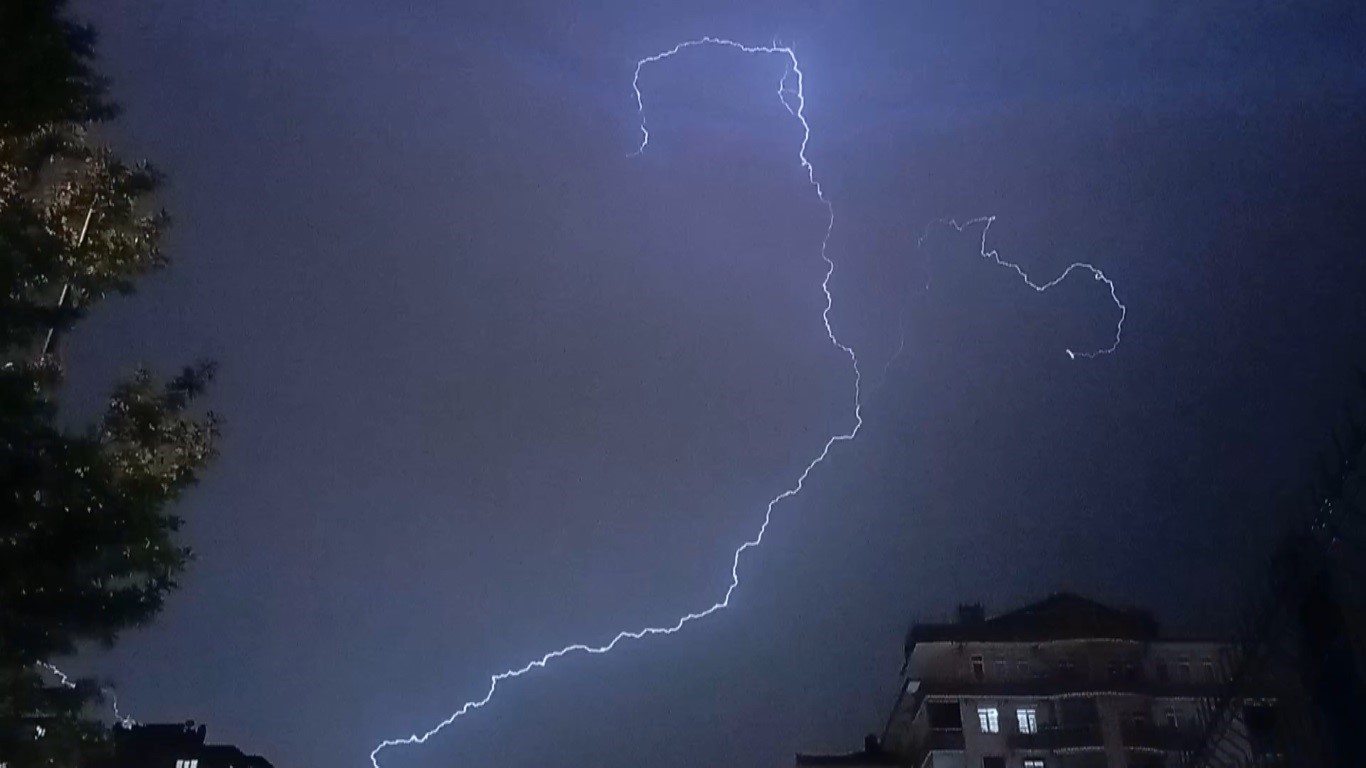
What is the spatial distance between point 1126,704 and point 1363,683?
28306mm

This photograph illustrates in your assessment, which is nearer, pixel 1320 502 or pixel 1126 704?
pixel 1320 502

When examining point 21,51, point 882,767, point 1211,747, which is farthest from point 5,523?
point 882,767

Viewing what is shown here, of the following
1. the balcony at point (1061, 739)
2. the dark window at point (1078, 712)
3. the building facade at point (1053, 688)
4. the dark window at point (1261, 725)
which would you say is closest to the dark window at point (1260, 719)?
the dark window at point (1261, 725)

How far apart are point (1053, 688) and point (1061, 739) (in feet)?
4.82

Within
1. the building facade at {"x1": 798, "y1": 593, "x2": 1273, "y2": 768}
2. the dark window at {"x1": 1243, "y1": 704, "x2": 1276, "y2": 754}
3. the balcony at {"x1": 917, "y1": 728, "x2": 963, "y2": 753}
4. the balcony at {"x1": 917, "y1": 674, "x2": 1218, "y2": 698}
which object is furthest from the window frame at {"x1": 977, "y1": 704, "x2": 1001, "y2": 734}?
the dark window at {"x1": 1243, "y1": 704, "x2": 1276, "y2": 754}

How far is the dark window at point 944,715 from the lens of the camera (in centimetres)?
3362

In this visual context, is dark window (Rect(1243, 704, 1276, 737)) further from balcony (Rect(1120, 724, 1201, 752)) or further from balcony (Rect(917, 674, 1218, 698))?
balcony (Rect(917, 674, 1218, 698))

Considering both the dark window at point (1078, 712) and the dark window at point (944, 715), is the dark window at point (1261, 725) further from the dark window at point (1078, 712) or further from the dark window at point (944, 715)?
the dark window at point (944, 715)

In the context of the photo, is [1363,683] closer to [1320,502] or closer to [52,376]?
[1320,502]

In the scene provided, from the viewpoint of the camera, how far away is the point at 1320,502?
22.7ft

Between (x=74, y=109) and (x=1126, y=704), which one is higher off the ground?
(x=1126, y=704)

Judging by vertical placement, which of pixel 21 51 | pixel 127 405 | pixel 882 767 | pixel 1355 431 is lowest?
pixel 1355 431

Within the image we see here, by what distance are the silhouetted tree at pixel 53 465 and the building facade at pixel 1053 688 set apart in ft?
96.9

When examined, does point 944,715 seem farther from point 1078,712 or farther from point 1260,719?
point 1260,719
